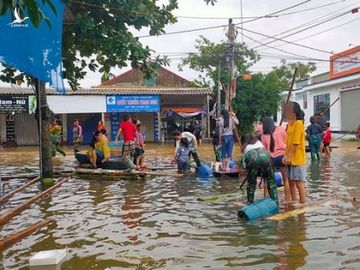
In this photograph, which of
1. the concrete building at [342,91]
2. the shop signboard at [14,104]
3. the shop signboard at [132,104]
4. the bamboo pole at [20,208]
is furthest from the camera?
the concrete building at [342,91]

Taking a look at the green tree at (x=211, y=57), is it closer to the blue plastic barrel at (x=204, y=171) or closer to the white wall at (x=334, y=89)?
the white wall at (x=334, y=89)

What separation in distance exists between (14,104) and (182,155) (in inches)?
730

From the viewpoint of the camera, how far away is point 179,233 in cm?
634

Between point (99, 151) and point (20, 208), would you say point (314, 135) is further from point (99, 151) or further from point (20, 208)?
point (20, 208)

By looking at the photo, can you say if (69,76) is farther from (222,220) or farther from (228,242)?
(228,242)

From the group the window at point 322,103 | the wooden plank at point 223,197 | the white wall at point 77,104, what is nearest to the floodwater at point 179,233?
the wooden plank at point 223,197

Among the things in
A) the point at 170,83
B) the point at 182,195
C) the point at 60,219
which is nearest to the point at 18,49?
the point at 60,219

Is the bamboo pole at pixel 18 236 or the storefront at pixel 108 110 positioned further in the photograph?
the storefront at pixel 108 110

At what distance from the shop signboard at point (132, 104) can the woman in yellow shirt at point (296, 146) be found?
22613 mm

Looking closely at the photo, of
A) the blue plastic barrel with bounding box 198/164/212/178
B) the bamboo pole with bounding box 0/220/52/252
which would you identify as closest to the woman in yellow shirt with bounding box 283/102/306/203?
the bamboo pole with bounding box 0/220/52/252

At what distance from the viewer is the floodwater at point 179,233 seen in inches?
201

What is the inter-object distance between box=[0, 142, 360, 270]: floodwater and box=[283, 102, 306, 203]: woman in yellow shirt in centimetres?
66

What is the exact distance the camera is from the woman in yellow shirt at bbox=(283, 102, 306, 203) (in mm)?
7816

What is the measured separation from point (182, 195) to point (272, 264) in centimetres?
474
